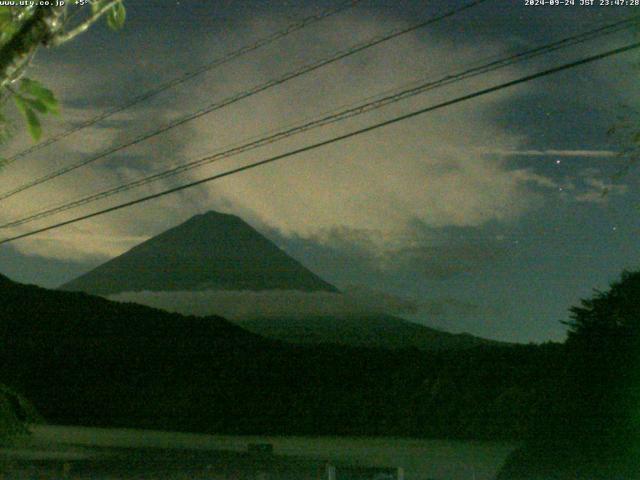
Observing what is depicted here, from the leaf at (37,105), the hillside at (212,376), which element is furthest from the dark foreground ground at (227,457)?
the leaf at (37,105)

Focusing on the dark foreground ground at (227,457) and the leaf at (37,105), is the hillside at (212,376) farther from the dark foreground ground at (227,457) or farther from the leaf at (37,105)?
the leaf at (37,105)

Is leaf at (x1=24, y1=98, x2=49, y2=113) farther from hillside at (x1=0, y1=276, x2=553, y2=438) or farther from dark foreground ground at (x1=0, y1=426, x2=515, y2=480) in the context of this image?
hillside at (x1=0, y1=276, x2=553, y2=438)

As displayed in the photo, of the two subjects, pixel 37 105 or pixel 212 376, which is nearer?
pixel 37 105

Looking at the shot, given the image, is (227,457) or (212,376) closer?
(227,457)

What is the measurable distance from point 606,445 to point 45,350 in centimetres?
2368

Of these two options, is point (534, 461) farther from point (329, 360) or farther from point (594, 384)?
point (329, 360)

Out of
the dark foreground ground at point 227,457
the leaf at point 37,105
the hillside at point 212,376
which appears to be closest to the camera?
the leaf at point 37,105

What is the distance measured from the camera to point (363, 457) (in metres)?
20.3

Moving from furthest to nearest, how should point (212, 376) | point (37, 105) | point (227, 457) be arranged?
point (212, 376) < point (227, 457) < point (37, 105)

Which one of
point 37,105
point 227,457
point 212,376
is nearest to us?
Result: point 37,105

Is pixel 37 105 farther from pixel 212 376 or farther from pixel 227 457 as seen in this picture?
pixel 212 376

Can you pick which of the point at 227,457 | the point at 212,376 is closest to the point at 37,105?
the point at 227,457

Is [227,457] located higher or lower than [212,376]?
lower

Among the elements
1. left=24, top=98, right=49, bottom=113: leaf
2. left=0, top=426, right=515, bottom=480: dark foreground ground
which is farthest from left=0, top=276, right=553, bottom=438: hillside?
left=24, top=98, right=49, bottom=113: leaf
